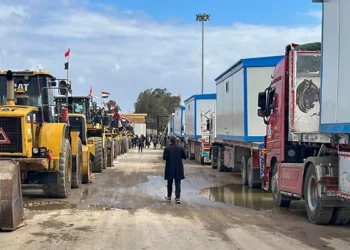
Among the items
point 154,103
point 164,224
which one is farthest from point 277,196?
point 154,103

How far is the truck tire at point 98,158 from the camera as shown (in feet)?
68.9

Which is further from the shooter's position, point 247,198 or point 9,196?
point 247,198

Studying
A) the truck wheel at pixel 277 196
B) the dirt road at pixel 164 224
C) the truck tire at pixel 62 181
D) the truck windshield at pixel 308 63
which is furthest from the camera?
the truck tire at pixel 62 181

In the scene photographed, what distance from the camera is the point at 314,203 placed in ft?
33.6

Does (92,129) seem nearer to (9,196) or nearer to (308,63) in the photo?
(308,63)

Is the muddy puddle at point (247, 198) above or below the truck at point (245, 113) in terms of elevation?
below

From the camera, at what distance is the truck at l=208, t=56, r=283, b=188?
16.4m

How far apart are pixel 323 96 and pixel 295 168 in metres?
2.56

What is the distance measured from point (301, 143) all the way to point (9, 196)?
231 inches

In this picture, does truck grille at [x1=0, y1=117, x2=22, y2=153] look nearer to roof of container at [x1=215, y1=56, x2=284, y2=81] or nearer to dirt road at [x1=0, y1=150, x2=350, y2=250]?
dirt road at [x1=0, y1=150, x2=350, y2=250]

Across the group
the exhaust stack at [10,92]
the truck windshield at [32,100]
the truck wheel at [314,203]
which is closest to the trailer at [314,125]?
the truck wheel at [314,203]

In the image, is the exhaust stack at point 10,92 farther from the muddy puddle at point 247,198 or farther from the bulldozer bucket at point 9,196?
the muddy puddle at point 247,198

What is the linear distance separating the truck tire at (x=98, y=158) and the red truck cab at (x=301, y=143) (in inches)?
358

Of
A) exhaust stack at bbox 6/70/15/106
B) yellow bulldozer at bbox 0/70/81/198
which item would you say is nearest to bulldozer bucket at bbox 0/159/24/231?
yellow bulldozer at bbox 0/70/81/198
